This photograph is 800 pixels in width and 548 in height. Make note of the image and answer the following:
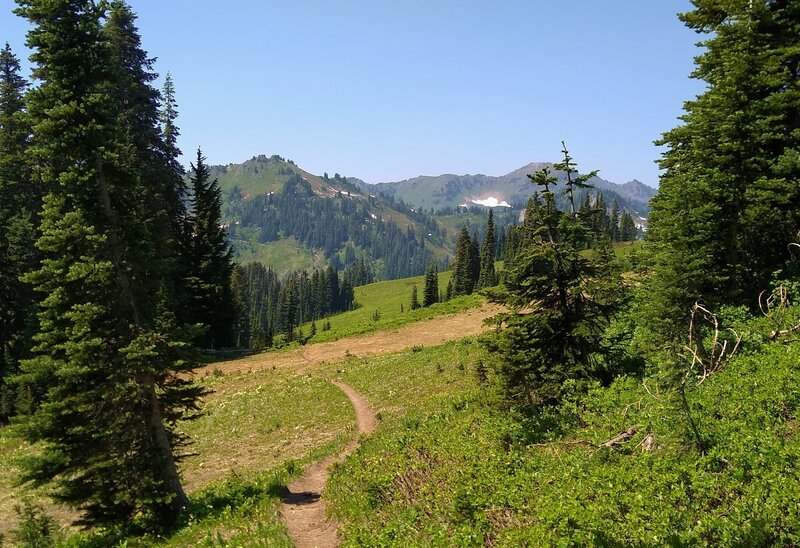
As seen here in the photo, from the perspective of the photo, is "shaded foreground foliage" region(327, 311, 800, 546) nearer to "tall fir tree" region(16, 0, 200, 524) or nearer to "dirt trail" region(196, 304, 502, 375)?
"tall fir tree" region(16, 0, 200, 524)

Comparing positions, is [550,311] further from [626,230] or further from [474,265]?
[626,230]

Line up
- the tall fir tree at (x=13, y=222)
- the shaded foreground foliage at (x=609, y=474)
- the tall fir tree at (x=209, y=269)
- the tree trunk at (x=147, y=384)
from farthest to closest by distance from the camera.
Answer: the tall fir tree at (x=209, y=269) < the tall fir tree at (x=13, y=222) < the tree trunk at (x=147, y=384) < the shaded foreground foliage at (x=609, y=474)

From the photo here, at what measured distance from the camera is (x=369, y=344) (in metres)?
49.1

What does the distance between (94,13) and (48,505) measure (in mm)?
20116

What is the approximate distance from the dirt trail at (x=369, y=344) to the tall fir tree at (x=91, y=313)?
2703cm

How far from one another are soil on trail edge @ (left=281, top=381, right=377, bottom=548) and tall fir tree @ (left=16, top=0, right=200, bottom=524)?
139 inches

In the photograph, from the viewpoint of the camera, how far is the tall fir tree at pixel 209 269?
52.8m

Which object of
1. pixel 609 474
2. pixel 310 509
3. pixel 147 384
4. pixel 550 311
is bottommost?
pixel 310 509

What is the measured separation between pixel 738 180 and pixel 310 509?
19.9 m

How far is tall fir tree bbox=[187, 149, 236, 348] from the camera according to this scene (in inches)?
→ 2080

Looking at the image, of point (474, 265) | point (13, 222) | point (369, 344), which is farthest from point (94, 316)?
point (474, 265)

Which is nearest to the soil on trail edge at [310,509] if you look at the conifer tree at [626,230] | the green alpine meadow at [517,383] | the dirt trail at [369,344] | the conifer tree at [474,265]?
the green alpine meadow at [517,383]

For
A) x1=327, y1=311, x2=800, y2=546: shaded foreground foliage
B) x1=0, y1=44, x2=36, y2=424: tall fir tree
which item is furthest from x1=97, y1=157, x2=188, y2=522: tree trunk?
x1=0, y1=44, x2=36, y2=424: tall fir tree

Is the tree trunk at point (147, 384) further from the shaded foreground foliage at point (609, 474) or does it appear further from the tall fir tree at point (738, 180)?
the tall fir tree at point (738, 180)
